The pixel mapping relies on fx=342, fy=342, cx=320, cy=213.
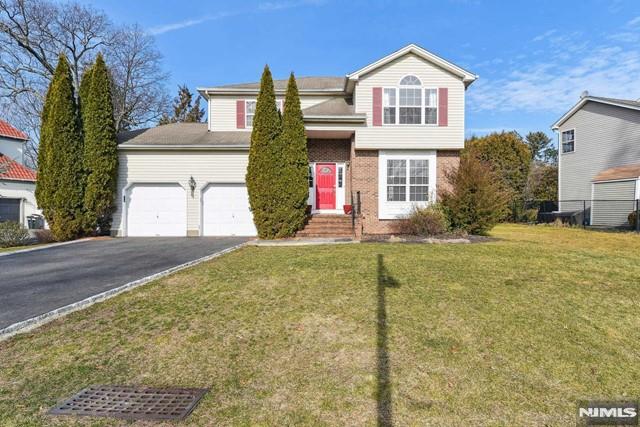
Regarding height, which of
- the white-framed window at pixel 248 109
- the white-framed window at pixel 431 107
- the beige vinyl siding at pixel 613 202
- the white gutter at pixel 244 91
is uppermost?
the white gutter at pixel 244 91

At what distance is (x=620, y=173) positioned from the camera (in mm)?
18891

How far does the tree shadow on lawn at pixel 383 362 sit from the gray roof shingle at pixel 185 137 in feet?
33.6

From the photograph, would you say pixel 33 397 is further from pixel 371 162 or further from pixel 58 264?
pixel 371 162

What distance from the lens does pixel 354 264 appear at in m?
7.90

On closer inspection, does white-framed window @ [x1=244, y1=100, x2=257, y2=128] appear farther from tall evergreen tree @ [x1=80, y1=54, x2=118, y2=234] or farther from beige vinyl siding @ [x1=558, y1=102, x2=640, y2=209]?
beige vinyl siding @ [x1=558, y1=102, x2=640, y2=209]

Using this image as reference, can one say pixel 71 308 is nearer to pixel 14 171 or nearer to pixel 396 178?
pixel 396 178

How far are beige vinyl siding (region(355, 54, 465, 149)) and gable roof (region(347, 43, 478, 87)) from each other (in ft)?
0.51

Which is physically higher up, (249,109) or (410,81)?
(410,81)

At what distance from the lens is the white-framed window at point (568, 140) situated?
2289cm

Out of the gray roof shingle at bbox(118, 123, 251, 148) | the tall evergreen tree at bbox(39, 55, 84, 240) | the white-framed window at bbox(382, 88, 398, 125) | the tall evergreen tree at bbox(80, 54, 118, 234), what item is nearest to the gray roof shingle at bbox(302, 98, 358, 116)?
the white-framed window at bbox(382, 88, 398, 125)

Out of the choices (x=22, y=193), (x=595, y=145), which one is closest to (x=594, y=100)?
(x=595, y=145)

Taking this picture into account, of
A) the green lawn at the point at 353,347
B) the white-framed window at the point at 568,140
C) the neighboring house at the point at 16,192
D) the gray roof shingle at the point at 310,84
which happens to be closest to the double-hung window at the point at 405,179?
the gray roof shingle at the point at 310,84

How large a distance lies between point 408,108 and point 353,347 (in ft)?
39.1

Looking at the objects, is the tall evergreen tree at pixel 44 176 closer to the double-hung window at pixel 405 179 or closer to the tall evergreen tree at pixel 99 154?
the tall evergreen tree at pixel 99 154
